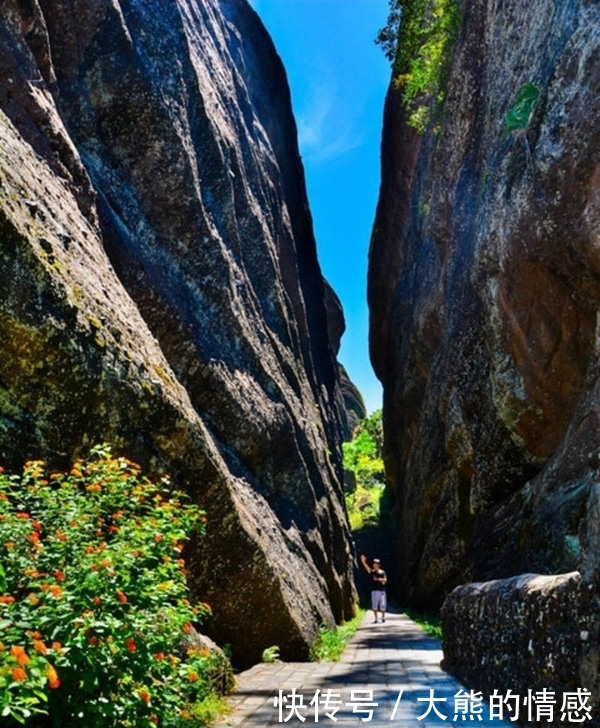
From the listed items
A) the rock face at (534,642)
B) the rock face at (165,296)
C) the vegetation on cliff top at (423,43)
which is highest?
the vegetation on cliff top at (423,43)

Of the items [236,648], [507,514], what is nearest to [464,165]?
[507,514]

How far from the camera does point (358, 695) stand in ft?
24.6

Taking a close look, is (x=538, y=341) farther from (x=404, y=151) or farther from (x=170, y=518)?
(x=404, y=151)

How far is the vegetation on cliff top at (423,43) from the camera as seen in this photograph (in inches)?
809

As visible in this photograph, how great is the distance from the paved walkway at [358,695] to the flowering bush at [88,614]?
5.35 ft

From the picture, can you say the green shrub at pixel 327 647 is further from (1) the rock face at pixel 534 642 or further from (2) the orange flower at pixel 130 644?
(2) the orange flower at pixel 130 644

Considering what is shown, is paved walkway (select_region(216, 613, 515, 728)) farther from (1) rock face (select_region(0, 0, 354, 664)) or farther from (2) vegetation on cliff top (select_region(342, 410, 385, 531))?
(2) vegetation on cliff top (select_region(342, 410, 385, 531))

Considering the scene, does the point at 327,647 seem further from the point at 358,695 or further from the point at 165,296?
the point at 165,296

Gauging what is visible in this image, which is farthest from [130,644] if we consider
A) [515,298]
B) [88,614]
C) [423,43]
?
[423,43]

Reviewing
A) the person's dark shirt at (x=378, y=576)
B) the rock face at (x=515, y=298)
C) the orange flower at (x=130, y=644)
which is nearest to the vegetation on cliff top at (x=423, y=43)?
the rock face at (x=515, y=298)

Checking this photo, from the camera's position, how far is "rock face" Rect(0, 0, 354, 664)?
6918 millimetres

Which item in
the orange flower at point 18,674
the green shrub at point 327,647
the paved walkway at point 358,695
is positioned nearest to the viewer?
the orange flower at point 18,674

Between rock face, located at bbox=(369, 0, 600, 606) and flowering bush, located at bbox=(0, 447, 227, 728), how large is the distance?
3588mm

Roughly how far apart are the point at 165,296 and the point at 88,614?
8.98 m
